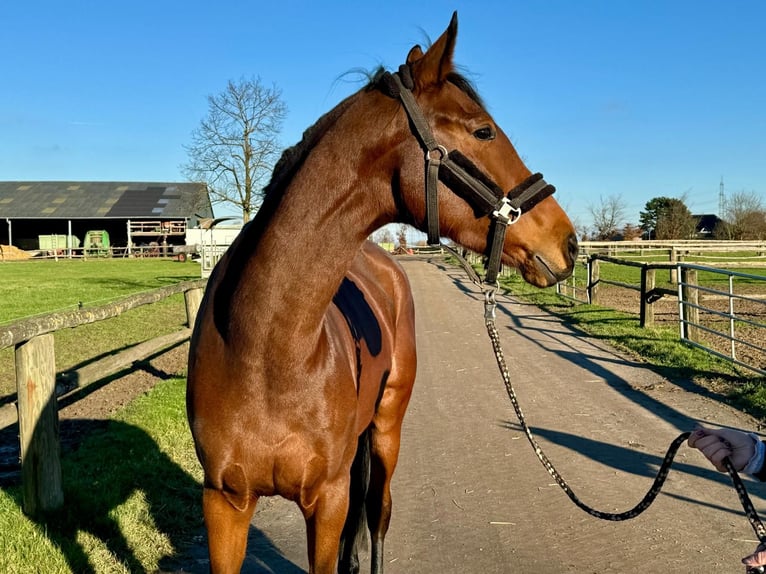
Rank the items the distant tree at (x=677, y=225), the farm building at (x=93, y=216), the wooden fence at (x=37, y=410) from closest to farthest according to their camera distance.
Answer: the wooden fence at (x=37, y=410) < the distant tree at (x=677, y=225) < the farm building at (x=93, y=216)

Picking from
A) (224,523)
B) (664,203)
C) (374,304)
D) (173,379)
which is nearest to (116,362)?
(173,379)

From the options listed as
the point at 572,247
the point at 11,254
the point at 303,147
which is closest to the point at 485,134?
the point at 572,247

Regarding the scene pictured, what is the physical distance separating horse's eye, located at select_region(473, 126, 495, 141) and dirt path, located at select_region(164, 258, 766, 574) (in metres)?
2.38

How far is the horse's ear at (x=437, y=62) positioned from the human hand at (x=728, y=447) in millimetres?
1433

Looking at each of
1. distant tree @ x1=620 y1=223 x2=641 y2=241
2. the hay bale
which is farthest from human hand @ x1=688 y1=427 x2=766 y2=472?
distant tree @ x1=620 y1=223 x2=641 y2=241

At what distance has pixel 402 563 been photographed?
349 centimetres

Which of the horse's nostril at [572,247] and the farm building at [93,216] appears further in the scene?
the farm building at [93,216]

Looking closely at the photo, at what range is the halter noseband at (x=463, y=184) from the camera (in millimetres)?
1982

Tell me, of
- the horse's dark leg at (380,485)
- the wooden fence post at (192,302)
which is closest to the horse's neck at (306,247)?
the horse's dark leg at (380,485)

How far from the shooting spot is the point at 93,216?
157ft

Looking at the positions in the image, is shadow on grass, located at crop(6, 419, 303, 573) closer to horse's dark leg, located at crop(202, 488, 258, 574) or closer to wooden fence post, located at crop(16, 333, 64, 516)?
wooden fence post, located at crop(16, 333, 64, 516)

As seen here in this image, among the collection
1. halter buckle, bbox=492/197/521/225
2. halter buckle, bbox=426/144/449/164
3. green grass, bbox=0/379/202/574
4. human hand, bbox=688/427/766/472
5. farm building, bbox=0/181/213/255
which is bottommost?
green grass, bbox=0/379/202/574

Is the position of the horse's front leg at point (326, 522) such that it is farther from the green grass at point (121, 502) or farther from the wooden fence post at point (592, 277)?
the wooden fence post at point (592, 277)

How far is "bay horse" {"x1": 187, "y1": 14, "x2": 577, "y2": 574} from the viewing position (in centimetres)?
202
